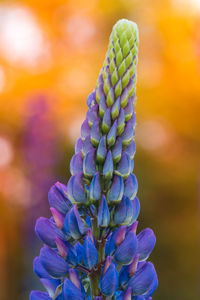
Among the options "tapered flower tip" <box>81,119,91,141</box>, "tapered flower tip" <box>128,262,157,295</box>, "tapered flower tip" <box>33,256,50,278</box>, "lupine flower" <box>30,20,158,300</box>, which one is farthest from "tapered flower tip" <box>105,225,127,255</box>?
"tapered flower tip" <box>81,119,91,141</box>

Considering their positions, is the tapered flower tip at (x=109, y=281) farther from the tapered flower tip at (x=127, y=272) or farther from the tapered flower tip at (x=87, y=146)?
the tapered flower tip at (x=87, y=146)

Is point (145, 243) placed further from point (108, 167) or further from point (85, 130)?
point (85, 130)

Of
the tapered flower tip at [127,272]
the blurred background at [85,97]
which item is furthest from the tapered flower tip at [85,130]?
the blurred background at [85,97]

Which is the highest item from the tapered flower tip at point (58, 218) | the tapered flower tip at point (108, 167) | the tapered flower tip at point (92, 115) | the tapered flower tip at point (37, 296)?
the tapered flower tip at point (92, 115)

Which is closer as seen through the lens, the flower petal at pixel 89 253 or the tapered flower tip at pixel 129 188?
the flower petal at pixel 89 253

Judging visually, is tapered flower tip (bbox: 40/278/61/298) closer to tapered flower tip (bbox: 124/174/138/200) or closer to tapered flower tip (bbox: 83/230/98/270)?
tapered flower tip (bbox: 83/230/98/270)

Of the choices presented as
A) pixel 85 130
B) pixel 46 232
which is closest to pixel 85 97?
pixel 85 130
